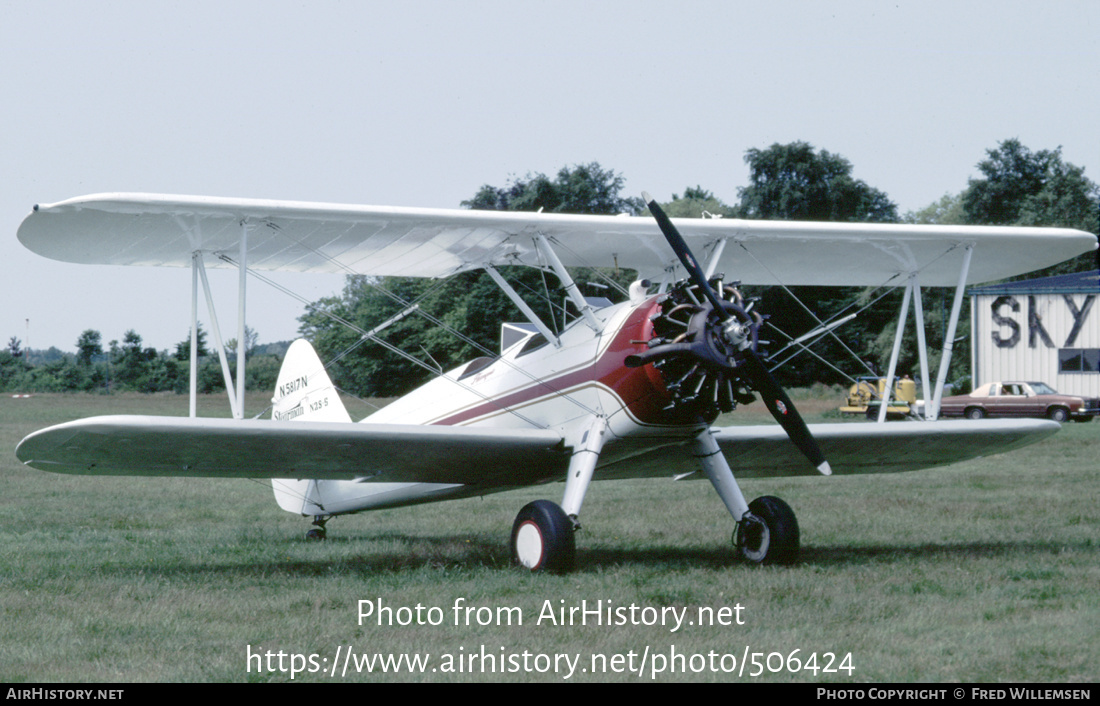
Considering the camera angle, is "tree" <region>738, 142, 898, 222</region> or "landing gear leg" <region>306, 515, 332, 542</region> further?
"tree" <region>738, 142, 898, 222</region>

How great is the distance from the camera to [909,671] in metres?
4.93

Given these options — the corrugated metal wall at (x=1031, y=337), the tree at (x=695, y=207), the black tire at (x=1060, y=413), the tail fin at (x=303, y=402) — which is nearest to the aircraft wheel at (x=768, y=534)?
the tail fin at (x=303, y=402)

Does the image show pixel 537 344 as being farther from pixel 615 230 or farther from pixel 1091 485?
pixel 1091 485

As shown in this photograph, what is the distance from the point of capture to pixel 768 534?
8.52 metres

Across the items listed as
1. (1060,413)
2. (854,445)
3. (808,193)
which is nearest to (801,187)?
(808,193)

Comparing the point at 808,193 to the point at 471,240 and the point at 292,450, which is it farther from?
the point at 292,450

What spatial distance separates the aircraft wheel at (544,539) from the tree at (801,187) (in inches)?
2074

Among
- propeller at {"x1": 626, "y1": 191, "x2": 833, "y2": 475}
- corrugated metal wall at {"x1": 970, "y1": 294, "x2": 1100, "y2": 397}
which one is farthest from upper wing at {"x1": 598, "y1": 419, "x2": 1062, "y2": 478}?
corrugated metal wall at {"x1": 970, "y1": 294, "x2": 1100, "y2": 397}

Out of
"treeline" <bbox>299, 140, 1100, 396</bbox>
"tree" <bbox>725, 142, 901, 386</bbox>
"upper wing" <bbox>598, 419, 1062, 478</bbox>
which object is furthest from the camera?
"tree" <bbox>725, 142, 901, 386</bbox>

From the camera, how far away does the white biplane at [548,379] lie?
7859 mm

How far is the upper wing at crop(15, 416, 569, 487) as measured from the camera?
775 centimetres

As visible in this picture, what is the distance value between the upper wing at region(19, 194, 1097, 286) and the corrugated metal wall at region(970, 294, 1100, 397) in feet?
103

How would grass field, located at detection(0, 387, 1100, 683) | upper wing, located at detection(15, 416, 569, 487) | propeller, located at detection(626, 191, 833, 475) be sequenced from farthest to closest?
upper wing, located at detection(15, 416, 569, 487) < propeller, located at detection(626, 191, 833, 475) < grass field, located at detection(0, 387, 1100, 683)

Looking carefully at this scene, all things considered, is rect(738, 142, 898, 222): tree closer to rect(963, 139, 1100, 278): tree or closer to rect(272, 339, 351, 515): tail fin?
rect(963, 139, 1100, 278): tree
